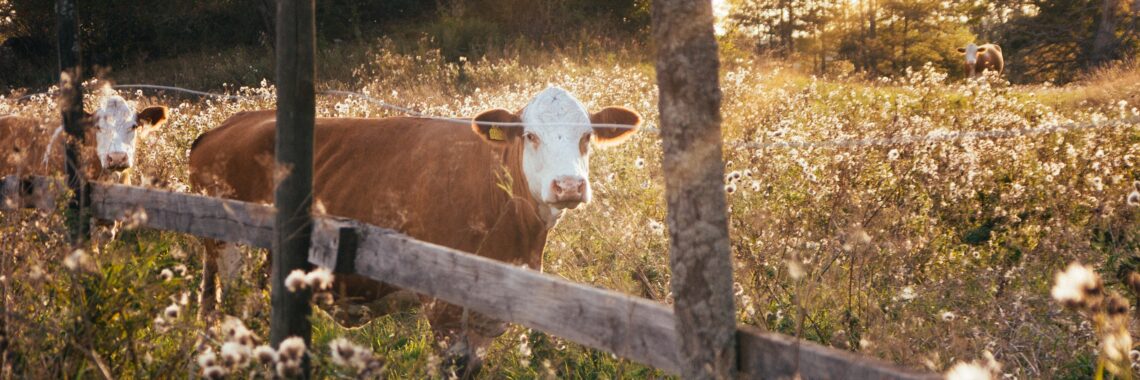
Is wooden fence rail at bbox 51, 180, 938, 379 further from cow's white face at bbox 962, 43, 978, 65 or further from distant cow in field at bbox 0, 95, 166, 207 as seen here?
cow's white face at bbox 962, 43, 978, 65

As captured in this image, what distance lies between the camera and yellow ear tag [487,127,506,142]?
14.7ft

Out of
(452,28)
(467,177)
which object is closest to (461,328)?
(467,177)

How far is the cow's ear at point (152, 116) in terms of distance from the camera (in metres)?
7.39

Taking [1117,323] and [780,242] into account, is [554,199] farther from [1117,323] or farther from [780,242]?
[1117,323]

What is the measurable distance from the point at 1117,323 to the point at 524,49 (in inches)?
706

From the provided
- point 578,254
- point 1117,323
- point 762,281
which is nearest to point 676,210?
point 1117,323

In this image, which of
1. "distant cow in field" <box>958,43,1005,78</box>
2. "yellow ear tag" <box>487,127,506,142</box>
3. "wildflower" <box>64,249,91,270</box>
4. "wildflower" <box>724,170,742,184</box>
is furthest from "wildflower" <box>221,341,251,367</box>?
"distant cow in field" <box>958,43,1005,78</box>

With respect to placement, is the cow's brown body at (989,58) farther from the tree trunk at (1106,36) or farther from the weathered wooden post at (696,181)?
the weathered wooden post at (696,181)

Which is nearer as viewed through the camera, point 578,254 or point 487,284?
point 487,284

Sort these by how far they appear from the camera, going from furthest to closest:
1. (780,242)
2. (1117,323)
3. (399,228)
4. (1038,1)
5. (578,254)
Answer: (1038,1)
(578,254)
(780,242)
(399,228)
(1117,323)

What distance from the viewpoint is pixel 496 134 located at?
4496 mm

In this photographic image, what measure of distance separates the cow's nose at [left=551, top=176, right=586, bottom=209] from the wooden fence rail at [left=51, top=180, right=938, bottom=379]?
127cm

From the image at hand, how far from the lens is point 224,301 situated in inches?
122

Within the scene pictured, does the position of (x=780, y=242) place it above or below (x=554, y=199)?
below
